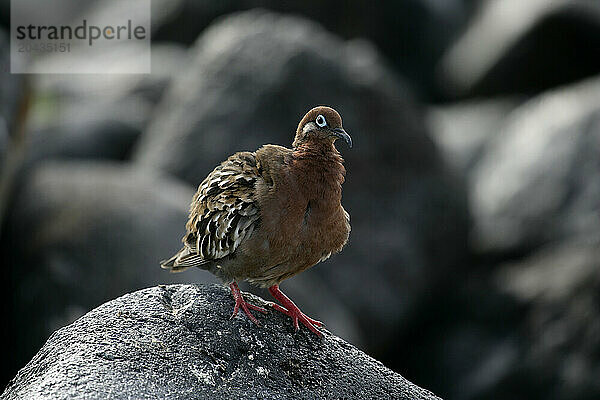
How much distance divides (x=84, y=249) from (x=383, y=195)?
4.29 meters

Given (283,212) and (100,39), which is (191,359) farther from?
(100,39)

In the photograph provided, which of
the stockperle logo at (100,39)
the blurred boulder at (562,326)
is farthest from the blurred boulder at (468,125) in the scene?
the stockperle logo at (100,39)

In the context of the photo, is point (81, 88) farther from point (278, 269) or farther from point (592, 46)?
point (278, 269)

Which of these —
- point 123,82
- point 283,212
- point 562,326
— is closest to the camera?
point 283,212

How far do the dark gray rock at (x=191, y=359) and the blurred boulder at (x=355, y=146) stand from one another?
5.48 metres

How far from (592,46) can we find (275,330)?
35.5ft

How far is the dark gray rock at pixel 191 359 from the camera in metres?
4.51

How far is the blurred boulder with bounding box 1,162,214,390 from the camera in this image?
28.3 feet

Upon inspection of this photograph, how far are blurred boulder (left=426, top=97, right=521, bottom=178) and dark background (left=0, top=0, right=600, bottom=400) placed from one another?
0.04 meters

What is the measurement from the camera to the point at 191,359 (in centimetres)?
476

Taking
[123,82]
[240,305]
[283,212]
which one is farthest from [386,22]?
[240,305]

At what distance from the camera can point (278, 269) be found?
17.2 feet

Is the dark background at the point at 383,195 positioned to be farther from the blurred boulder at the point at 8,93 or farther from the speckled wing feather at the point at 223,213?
the speckled wing feather at the point at 223,213

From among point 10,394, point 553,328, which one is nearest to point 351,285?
point 553,328
